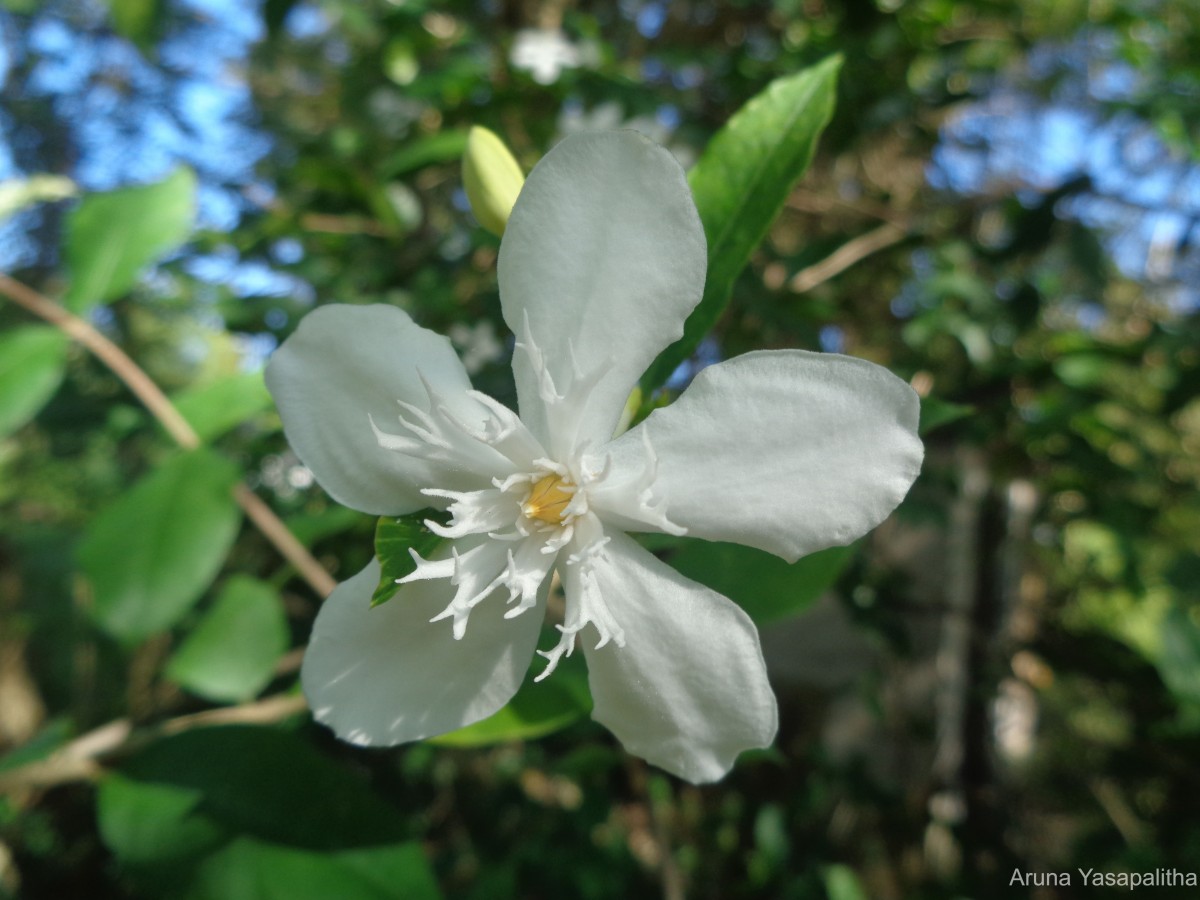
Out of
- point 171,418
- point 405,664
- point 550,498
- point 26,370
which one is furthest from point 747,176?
point 26,370

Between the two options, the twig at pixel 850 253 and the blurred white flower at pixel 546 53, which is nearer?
the twig at pixel 850 253

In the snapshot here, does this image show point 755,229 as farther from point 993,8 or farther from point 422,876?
point 993,8

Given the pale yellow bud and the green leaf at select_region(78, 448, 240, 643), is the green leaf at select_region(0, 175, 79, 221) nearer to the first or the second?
the green leaf at select_region(78, 448, 240, 643)

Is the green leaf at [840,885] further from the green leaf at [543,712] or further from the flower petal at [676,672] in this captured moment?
the flower petal at [676,672]

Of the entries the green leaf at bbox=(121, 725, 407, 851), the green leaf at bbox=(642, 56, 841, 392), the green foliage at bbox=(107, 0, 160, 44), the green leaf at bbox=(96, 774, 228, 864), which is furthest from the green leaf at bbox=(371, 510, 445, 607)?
the green foliage at bbox=(107, 0, 160, 44)

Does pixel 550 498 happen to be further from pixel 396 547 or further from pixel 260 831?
pixel 260 831

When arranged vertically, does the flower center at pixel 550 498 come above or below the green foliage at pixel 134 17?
above

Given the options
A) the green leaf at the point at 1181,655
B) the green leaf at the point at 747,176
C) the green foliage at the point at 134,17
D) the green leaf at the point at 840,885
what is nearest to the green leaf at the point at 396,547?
the green leaf at the point at 747,176
